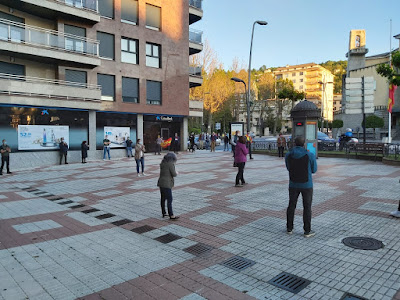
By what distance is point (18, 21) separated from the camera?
20.4 meters

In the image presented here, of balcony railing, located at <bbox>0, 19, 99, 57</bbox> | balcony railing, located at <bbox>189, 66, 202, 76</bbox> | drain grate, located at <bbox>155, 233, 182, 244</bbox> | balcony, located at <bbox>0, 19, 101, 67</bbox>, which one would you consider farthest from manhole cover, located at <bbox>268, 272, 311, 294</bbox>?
balcony railing, located at <bbox>189, 66, 202, 76</bbox>

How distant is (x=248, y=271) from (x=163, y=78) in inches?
995

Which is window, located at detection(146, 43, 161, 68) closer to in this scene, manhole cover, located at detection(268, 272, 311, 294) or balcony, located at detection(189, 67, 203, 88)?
balcony, located at detection(189, 67, 203, 88)

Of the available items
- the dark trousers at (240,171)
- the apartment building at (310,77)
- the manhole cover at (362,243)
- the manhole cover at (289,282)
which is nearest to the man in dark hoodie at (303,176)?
the manhole cover at (362,243)

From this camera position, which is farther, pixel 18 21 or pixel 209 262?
pixel 18 21

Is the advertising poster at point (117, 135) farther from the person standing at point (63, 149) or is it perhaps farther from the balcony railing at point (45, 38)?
the balcony railing at point (45, 38)

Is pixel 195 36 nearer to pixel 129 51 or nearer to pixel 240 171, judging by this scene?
pixel 129 51

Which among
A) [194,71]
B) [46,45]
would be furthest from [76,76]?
[194,71]

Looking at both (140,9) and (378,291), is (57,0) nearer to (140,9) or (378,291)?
(140,9)

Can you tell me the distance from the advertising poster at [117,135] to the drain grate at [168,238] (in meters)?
19.7

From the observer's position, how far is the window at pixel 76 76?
2236 cm

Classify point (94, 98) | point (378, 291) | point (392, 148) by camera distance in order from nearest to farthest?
point (378, 291)
point (392, 148)
point (94, 98)

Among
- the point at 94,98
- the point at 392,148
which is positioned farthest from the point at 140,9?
the point at 392,148

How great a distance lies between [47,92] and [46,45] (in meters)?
3.09
